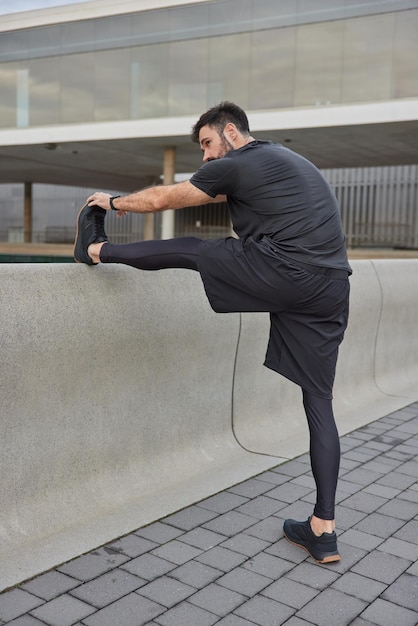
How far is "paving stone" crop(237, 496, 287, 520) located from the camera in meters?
3.57

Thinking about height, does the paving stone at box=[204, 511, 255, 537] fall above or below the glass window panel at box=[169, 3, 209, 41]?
below

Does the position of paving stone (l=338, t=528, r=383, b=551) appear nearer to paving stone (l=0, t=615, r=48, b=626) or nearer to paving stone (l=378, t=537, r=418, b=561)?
paving stone (l=378, t=537, r=418, b=561)

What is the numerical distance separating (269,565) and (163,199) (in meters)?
1.70

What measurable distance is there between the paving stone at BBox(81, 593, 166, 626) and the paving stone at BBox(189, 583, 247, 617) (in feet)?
0.52

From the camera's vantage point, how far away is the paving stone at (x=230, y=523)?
3338 mm

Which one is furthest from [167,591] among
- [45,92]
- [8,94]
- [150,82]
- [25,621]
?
[8,94]

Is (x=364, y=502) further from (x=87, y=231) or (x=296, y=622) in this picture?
(x=87, y=231)

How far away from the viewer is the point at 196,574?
2.88 metres

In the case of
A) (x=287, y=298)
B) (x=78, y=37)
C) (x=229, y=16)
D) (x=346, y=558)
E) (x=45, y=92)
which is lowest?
(x=346, y=558)

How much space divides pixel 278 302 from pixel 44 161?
33.9 metres

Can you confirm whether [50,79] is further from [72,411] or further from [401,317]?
[72,411]

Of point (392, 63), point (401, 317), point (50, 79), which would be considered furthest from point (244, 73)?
point (401, 317)

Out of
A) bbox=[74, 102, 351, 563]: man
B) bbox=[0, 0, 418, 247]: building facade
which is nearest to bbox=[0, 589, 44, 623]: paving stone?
bbox=[74, 102, 351, 563]: man

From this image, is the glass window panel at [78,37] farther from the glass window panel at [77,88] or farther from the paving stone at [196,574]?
the paving stone at [196,574]
